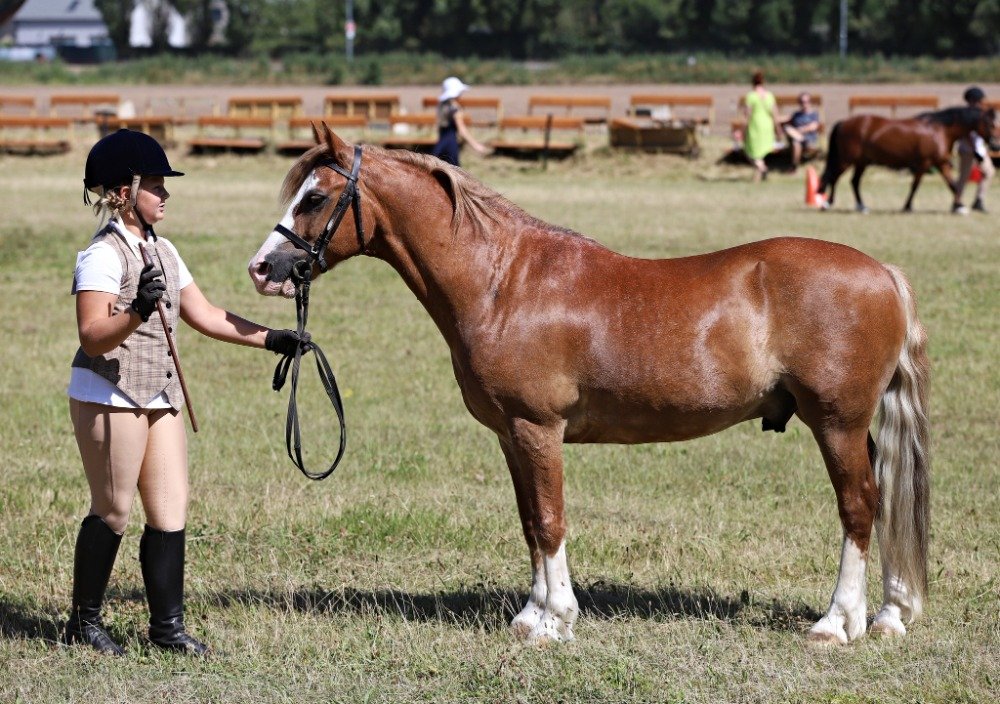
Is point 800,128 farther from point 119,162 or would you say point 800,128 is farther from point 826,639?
point 119,162

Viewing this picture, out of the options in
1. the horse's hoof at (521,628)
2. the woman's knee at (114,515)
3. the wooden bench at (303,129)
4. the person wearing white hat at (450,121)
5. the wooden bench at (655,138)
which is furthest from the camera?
the wooden bench at (303,129)

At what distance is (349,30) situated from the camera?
83500mm

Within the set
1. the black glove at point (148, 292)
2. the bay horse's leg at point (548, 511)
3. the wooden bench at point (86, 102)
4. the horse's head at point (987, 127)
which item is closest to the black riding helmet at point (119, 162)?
the black glove at point (148, 292)

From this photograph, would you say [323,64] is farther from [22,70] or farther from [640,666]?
[640,666]

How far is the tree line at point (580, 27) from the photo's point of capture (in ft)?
250

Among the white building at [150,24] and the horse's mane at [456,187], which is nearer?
the horse's mane at [456,187]

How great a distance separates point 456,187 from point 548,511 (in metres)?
1.42

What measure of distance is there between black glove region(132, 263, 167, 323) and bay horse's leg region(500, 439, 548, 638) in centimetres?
164

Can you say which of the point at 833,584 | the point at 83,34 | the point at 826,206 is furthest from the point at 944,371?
the point at 83,34

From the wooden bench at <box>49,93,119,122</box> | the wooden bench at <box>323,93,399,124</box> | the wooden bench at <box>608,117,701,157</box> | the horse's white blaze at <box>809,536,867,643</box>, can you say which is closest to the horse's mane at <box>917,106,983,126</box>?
the wooden bench at <box>608,117,701,157</box>

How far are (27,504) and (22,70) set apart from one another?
73467 millimetres

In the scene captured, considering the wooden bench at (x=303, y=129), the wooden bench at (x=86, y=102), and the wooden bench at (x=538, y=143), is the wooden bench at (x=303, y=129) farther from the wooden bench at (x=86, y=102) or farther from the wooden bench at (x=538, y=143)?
the wooden bench at (x=86, y=102)

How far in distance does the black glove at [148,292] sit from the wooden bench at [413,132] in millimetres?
25343

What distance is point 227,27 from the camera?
9525 cm
